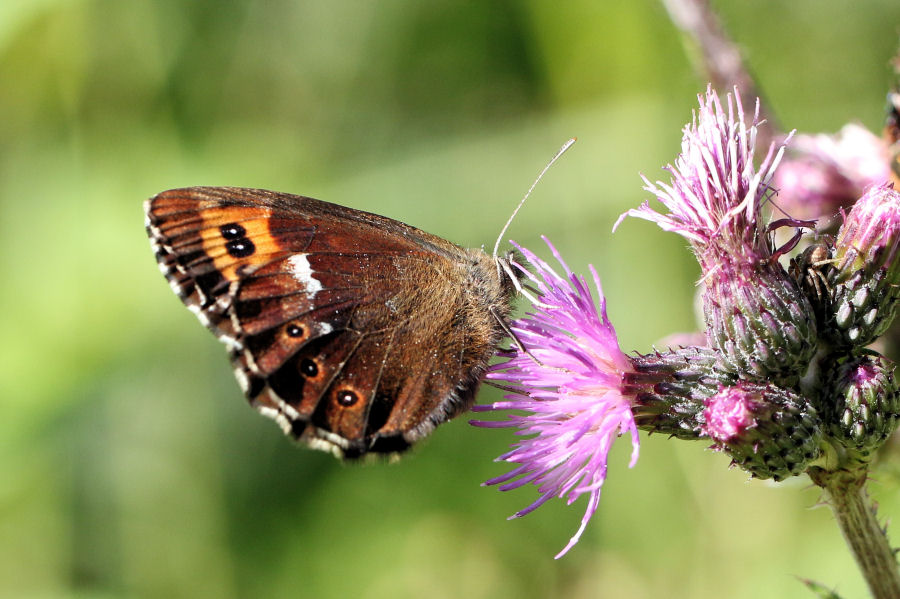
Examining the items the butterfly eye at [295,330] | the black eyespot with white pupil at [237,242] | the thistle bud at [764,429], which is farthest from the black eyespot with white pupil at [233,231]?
the thistle bud at [764,429]

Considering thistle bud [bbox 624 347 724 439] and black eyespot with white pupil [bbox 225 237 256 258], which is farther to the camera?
black eyespot with white pupil [bbox 225 237 256 258]

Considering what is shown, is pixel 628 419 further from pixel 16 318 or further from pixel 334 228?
pixel 16 318

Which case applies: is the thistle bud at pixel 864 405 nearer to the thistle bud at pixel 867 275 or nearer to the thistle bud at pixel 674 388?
the thistle bud at pixel 867 275

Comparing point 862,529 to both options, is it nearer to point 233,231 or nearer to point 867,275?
point 867,275

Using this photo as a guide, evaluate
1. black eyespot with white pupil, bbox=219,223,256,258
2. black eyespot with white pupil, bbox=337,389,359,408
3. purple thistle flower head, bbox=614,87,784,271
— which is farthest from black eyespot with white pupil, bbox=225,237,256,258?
purple thistle flower head, bbox=614,87,784,271

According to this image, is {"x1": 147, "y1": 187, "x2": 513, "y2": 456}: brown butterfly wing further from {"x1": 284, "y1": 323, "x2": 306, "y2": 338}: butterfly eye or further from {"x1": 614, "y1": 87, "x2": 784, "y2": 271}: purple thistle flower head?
{"x1": 614, "y1": 87, "x2": 784, "y2": 271}: purple thistle flower head
